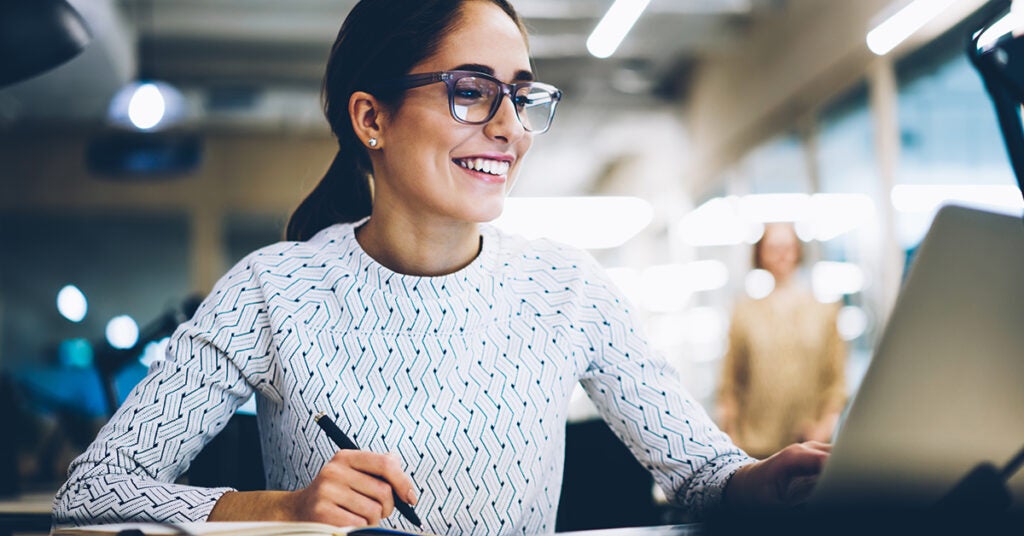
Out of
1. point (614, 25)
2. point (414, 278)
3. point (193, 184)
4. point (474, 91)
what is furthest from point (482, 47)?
point (193, 184)

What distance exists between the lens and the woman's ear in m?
1.33

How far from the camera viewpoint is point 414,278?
1.27 metres

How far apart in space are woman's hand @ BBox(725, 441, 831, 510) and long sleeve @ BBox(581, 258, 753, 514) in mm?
66

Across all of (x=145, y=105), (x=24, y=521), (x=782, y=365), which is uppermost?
(x=145, y=105)

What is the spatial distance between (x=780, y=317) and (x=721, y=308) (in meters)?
4.48

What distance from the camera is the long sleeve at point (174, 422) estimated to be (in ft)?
3.34

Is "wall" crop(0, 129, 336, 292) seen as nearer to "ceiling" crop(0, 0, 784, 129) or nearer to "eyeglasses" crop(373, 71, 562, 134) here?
"ceiling" crop(0, 0, 784, 129)

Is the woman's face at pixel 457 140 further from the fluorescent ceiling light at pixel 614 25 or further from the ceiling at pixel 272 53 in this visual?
the ceiling at pixel 272 53

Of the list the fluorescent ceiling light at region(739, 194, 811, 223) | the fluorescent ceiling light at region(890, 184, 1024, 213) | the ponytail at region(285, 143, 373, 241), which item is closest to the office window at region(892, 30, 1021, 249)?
the fluorescent ceiling light at region(890, 184, 1024, 213)

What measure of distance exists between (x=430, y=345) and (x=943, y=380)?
0.68m

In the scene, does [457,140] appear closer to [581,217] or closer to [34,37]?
[34,37]

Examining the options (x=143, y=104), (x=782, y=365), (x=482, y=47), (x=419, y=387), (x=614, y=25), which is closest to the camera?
(x=419, y=387)

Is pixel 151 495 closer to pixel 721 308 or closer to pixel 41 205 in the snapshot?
pixel 721 308

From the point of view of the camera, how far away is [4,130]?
9242 mm
